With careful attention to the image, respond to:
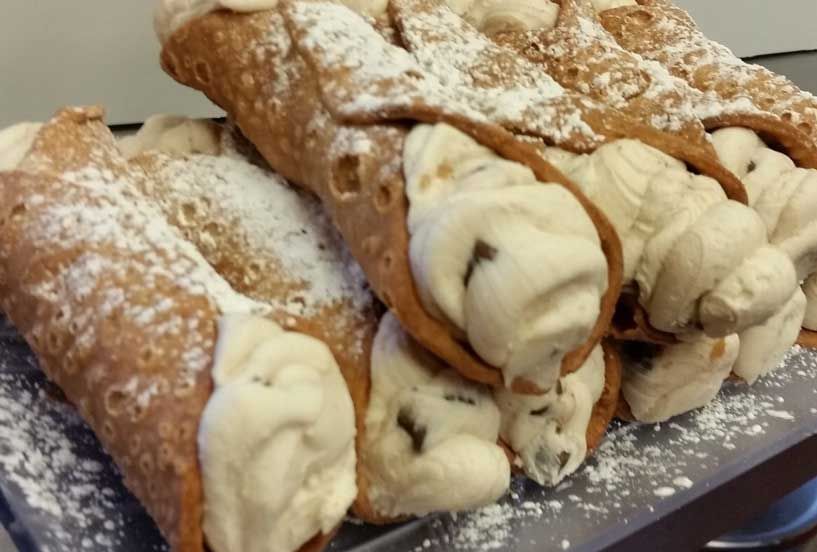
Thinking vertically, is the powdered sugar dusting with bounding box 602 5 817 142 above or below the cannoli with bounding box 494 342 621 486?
above

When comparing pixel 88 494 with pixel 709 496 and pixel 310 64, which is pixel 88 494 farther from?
pixel 709 496

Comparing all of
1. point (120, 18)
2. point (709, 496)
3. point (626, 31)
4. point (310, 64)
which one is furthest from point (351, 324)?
point (120, 18)

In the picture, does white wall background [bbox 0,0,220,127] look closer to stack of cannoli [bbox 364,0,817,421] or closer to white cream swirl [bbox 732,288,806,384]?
stack of cannoli [bbox 364,0,817,421]

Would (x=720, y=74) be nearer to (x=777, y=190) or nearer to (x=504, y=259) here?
(x=777, y=190)

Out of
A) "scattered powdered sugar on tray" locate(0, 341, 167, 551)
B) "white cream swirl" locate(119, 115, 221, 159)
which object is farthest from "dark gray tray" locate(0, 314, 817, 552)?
"white cream swirl" locate(119, 115, 221, 159)

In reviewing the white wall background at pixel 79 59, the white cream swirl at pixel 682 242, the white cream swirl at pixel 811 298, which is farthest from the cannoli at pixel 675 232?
the white wall background at pixel 79 59

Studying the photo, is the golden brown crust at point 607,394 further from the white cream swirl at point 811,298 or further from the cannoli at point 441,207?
the white cream swirl at point 811,298

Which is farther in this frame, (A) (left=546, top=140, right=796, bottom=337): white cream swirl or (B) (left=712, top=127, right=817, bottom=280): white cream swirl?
(B) (left=712, top=127, right=817, bottom=280): white cream swirl

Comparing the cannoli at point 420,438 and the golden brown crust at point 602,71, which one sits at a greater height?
the golden brown crust at point 602,71
